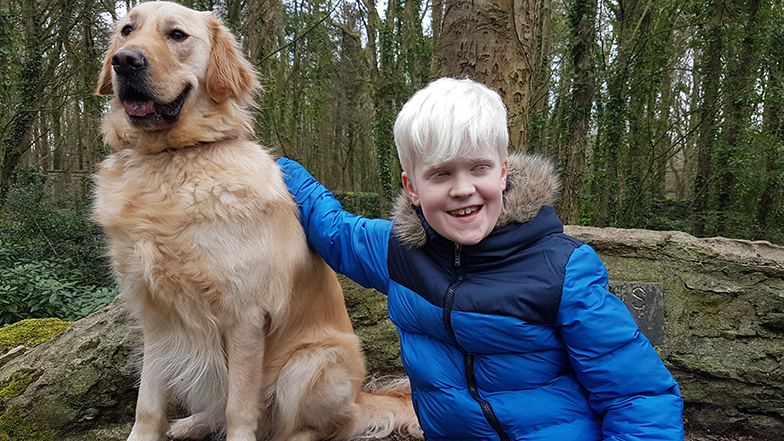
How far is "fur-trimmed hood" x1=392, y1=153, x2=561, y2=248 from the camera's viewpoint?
1525 millimetres

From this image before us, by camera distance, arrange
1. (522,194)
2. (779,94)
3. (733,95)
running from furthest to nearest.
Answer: (733,95)
(779,94)
(522,194)

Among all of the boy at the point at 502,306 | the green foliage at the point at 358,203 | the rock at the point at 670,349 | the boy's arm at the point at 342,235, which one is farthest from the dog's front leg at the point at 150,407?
the green foliage at the point at 358,203

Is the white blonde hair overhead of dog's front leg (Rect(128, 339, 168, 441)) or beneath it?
overhead

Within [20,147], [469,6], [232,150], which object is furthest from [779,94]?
[20,147]

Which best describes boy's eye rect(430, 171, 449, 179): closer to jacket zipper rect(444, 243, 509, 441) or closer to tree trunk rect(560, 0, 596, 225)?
jacket zipper rect(444, 243, 509, 441)

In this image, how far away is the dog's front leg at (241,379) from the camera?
1771 mm

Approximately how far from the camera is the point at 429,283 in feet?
5.21

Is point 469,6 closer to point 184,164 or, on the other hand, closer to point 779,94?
point 184,164

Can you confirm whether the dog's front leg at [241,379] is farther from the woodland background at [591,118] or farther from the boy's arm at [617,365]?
the woodland background at [591,118]

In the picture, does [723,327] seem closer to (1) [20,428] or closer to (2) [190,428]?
(2) [190,428]

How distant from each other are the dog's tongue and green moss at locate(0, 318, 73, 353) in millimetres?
2412

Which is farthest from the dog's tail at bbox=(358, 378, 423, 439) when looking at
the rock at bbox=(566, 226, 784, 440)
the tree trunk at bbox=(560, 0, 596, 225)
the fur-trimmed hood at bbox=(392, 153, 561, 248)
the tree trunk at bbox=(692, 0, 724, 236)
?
the tree trunk at bbox=(692, 0, 724, 236)

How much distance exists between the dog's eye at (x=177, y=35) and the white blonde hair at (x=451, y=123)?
103 cm

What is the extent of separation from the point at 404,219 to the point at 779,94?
7275 millimetres
